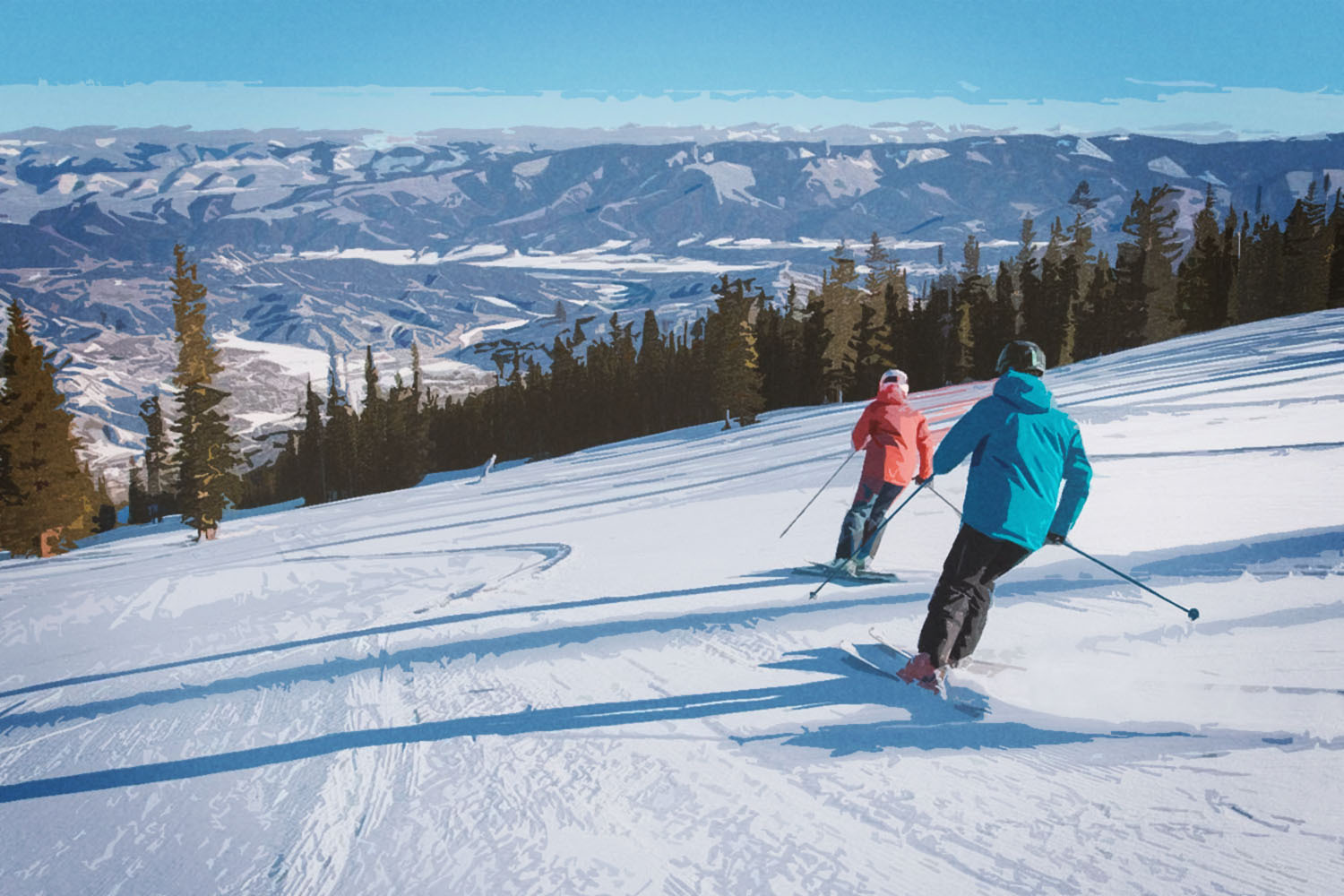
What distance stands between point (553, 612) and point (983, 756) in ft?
14.2

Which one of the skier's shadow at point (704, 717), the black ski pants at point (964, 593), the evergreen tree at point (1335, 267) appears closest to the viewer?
the skier's shadow at point (704, 717)

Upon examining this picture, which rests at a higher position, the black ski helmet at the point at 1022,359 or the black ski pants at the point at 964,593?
the black ski helmet at the point at 1022,359

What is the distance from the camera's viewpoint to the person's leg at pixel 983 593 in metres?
4.75

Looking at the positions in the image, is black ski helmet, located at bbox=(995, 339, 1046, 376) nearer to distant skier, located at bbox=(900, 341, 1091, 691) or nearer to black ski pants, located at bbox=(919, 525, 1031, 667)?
distant skier, located at bbox=(900, 341, 1091, 691)

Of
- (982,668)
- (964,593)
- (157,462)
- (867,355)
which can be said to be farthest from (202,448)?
(157,462)

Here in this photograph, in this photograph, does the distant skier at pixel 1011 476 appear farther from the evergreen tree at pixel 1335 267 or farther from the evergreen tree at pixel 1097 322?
the evergreen tree at pixel 1097 322

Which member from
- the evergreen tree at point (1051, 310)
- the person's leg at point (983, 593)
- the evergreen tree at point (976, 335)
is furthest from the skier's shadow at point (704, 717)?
the evergreen tree at point (1051, 310)

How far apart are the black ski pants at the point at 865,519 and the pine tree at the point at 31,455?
34.2 meters

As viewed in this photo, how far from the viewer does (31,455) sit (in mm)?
31750

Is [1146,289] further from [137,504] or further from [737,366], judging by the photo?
[137,504]

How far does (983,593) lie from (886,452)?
273 cm

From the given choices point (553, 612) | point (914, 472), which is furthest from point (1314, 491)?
point (553, 612)

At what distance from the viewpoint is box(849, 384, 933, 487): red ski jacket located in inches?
297

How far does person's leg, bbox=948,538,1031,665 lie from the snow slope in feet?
0.88
